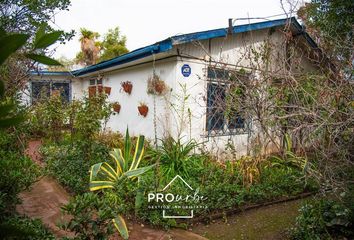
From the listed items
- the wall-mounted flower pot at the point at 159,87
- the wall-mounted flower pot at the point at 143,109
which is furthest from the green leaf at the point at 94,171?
the wall-mounted flower pot at the point at 143,109

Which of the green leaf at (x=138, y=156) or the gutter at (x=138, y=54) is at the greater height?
the gutter at (x=138, y=54)

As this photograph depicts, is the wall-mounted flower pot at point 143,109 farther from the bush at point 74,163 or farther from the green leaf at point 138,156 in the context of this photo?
the green leaf at point 138,156

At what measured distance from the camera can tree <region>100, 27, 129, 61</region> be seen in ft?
80.1

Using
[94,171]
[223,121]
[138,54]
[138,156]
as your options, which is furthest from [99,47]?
[94,171]

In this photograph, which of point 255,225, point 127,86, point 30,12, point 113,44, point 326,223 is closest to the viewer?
point 326,223

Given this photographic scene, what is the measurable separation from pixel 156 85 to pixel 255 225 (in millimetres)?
4275

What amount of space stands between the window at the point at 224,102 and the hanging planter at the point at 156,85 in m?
1.22

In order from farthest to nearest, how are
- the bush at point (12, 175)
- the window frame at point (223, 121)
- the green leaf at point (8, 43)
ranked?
the window frame at point (223, 121) < the bush at point (12, 175) < the green leaf at point (8, 43)

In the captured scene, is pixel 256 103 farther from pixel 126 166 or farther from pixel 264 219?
pixel 126 166

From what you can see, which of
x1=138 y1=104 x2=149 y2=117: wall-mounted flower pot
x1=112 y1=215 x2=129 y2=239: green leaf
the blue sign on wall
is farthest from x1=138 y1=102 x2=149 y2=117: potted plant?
x1=112 y1=215 x2=129 y2=239: green leaf

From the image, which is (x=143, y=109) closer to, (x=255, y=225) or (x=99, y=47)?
(x=255, y=225)

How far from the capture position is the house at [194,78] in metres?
6.86

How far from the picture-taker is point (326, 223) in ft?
12.7

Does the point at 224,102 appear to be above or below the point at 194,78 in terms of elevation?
below
